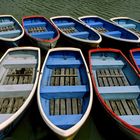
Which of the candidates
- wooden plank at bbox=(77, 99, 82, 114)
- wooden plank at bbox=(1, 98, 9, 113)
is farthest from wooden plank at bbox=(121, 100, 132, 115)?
wooden plank at bbox=(1, 98, 9, 113)

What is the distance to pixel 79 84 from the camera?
404 inches

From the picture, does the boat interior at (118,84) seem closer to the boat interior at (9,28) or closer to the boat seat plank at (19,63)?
the boat seat plank at (19,63)

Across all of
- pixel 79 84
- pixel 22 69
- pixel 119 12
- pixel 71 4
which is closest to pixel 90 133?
pixel 79 84

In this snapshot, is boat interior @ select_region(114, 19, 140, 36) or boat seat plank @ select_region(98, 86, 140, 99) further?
boat interior @ select_region(114, 19, 140, 36)

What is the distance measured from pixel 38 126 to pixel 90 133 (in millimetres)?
2089

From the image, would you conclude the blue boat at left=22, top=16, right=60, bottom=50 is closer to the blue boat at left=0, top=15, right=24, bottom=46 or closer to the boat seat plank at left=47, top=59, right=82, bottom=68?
the blue boat at left=0, top=15, right=24, bottom=46

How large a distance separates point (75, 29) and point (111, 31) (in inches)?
105

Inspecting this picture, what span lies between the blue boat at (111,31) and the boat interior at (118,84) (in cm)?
196

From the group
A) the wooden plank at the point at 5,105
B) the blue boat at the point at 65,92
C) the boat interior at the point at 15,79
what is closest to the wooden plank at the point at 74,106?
the blue boat at the point at 65,92

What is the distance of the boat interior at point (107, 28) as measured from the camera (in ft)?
49.9

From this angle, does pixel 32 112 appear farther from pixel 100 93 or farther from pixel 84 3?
pixel 84 3

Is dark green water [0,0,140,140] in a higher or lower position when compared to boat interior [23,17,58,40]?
lower

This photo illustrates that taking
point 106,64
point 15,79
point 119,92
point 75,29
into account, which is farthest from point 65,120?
point 75,29

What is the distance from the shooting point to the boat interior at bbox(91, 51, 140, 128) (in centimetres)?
883
